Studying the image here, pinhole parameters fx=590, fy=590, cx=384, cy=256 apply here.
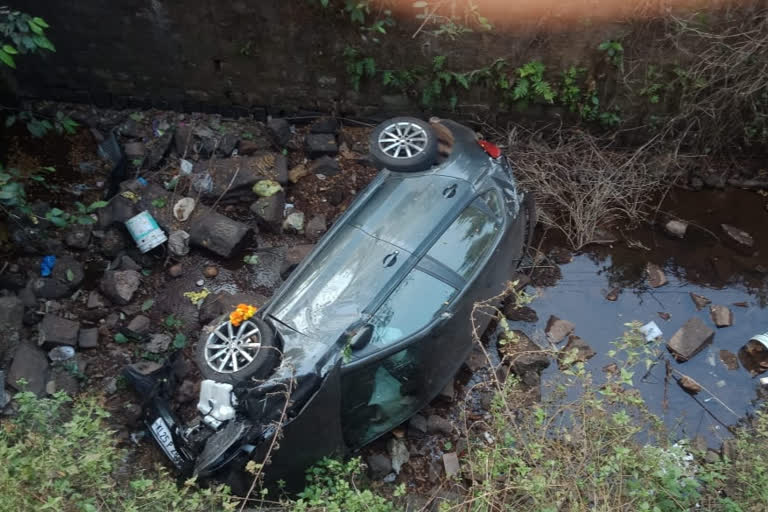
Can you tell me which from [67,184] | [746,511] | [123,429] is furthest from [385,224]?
[67,184]

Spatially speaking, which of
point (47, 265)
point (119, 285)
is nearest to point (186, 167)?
point (119, 285)

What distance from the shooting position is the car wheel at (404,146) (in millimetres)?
5133

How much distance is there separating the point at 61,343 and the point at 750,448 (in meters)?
5.42

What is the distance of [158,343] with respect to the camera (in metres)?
5.23

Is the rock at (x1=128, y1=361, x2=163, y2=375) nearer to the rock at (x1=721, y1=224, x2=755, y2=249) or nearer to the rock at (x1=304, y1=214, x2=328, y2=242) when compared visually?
the rock at (x1=304, y1=214, x2=328, y2=242)

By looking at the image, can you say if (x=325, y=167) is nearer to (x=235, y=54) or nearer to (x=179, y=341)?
(x=235, y=54)

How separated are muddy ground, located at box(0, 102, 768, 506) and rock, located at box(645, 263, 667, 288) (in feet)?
0.16

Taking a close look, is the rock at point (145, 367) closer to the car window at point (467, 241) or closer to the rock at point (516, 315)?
the car window at point (467, 241)

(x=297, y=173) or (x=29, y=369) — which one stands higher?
(x=297, y=173)

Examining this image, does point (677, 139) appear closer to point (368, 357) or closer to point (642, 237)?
point (642, 237)

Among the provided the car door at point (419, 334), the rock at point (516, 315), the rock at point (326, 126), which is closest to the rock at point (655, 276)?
the rock at point (516, 315)

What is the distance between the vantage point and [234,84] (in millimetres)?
6660

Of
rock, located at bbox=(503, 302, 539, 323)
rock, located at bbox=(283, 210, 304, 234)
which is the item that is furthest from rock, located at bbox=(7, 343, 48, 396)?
rock, located at bbox=(503, 302, 539, 323)

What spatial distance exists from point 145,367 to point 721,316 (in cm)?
529
